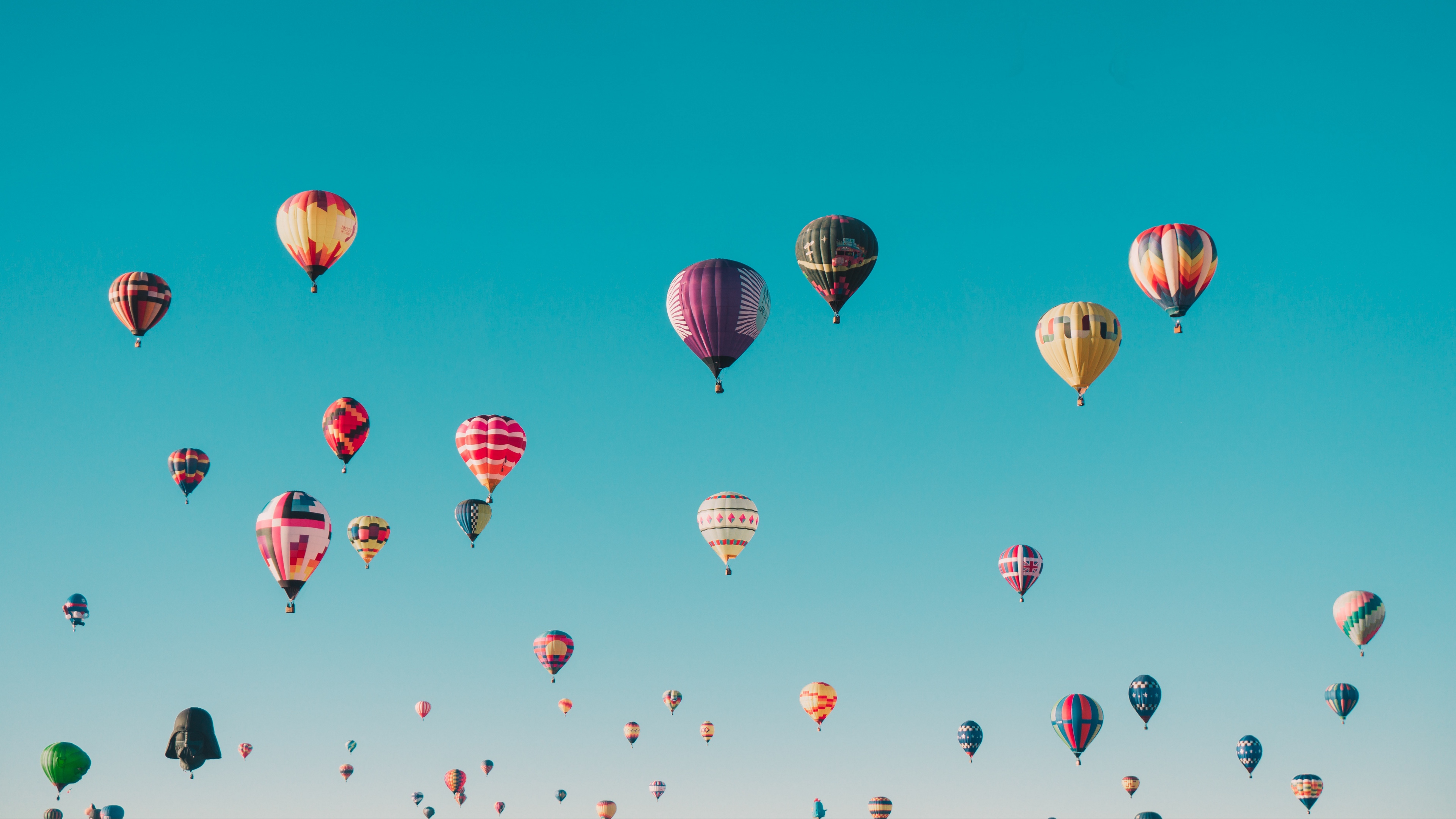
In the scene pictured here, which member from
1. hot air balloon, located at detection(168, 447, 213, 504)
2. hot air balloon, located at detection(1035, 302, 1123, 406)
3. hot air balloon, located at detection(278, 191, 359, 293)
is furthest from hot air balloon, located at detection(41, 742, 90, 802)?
hot air balloon, located at detection(1035, 302, 1123, 406)

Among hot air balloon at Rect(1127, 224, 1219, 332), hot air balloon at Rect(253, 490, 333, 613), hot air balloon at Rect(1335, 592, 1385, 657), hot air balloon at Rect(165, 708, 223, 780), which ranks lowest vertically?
hot air balloon at Rect(165, 708, 223, 780)

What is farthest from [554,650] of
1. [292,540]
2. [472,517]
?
[292,540]

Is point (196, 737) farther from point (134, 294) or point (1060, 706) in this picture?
point (1060, 706)

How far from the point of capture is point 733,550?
178 feet

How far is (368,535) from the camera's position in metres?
60.8

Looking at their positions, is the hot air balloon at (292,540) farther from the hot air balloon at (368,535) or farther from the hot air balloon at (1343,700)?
the hot air balloon at (1343,700)

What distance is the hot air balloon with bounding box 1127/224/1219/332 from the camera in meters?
43.5

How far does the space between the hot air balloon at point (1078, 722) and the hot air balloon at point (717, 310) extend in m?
26.4

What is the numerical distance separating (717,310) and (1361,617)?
112ft

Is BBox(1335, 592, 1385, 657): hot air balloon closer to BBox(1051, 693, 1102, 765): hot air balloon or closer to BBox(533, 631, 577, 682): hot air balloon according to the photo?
BBox(1051, 693, 1102, 765): hot air balloon

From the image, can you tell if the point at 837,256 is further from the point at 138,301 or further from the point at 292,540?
the point at 138,301

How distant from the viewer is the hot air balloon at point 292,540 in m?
45.2

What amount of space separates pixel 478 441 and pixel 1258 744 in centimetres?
3989

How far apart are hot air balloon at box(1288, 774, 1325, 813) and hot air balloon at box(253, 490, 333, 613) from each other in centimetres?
4644
